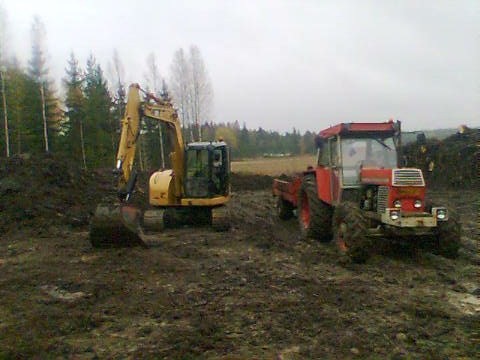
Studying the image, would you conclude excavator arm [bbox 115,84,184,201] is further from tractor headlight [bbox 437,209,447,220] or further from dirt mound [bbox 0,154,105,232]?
tractor headlight [bbox 437,209,447,220]

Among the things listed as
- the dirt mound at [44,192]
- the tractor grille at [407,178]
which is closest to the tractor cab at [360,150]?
the tractor grille at [407,178]

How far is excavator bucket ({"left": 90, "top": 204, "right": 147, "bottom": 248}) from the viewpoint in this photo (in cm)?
837

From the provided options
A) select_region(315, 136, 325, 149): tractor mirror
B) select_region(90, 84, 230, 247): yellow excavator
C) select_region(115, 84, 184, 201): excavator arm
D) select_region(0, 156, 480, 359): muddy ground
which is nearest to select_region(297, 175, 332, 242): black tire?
select_region(0, 156, 480, 359): muddy ground

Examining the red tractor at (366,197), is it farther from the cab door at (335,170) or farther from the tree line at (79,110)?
the tree line at (79,110)

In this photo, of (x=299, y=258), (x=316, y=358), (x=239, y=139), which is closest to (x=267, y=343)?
(x=316, y=358)

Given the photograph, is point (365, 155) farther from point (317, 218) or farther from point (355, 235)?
point (355, 235)

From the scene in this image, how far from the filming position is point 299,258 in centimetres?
795

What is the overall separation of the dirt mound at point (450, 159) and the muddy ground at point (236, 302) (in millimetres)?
11437

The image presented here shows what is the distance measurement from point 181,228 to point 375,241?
17.8 ft

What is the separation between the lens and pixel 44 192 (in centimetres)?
1389

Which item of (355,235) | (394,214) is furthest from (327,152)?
(355,235)

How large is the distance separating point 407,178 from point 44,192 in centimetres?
1109

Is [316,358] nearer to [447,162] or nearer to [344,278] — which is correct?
[344,278]

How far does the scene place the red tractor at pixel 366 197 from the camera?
23.4 ft
